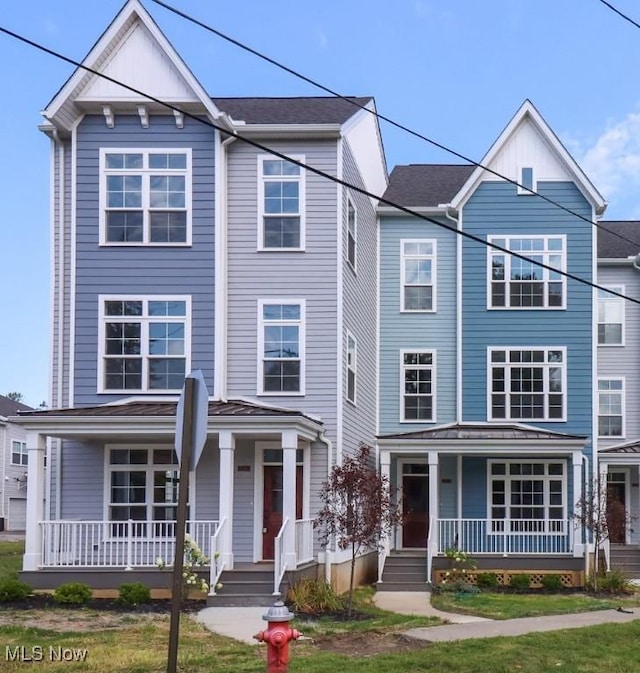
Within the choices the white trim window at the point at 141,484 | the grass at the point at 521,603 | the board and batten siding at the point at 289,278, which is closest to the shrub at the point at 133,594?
the white trim window at the point at 141,484

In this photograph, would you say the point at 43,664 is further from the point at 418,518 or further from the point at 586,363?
the point at 586,363

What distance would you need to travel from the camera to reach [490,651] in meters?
11.6

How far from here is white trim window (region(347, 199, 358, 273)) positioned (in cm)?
2139

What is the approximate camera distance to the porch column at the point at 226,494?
17547 millimetres

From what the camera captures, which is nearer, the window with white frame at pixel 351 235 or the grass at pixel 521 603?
the grass at pixel 521 603

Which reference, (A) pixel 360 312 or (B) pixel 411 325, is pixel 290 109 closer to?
(A) pixel 360 312

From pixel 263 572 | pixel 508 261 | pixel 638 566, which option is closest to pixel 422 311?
pixel 508 261

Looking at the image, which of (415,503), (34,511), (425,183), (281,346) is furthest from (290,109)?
(415,503)

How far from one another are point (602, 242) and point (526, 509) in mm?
9042

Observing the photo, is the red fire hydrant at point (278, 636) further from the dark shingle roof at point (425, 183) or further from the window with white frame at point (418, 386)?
the dark shingle roof at point (425, 183)

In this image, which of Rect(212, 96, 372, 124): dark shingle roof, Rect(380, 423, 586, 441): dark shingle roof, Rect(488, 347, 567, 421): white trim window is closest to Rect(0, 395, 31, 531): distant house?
Rect(380, 423, 586, 441): dark shingle roof

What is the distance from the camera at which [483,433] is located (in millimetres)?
23984

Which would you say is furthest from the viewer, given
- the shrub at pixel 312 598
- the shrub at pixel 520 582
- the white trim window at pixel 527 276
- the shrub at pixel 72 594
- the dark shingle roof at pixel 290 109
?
the white trim window at pixel 527 276

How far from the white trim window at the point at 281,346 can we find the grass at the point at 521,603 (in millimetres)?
5262
